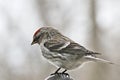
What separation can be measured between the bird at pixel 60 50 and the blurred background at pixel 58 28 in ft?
15.1

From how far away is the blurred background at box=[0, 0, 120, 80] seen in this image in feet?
41.0

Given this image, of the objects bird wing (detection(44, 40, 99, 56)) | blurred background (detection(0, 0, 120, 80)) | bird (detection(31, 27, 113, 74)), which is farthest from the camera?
blurred background (detection(0, 0, 120, 80))

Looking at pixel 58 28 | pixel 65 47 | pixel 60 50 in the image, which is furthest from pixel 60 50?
pixel 58 28

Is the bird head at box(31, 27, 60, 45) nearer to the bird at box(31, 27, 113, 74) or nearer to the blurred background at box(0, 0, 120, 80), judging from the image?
the bird at box(31, 27, 113, 74)

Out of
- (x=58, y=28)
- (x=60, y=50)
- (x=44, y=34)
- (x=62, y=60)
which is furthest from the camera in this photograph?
(x=58, y=28)

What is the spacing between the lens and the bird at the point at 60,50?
6.33 m

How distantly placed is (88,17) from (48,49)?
9393 mm

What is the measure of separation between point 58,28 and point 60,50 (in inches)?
313

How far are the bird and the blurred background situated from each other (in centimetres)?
461

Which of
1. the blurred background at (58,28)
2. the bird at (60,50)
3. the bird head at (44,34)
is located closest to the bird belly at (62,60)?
the bird at (60,50)

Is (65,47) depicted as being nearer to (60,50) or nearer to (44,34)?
(60,50)

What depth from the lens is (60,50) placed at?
658 cm

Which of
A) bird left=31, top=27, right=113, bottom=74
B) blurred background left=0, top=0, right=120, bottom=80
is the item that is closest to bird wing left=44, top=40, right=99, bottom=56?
bird left=31, top=27, right=113, bottom=74

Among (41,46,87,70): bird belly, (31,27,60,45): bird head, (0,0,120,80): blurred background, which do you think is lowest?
(0,0,120,80): blurred background
